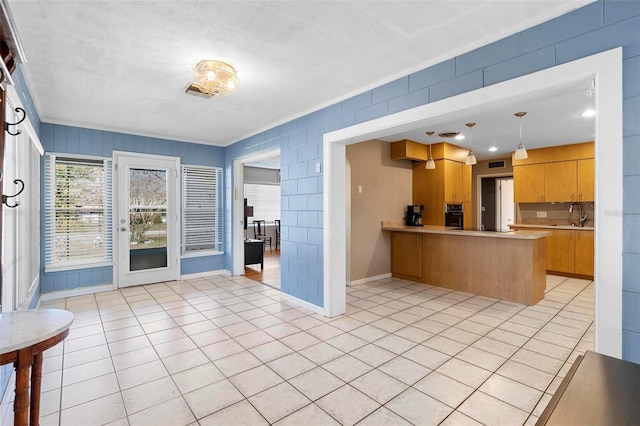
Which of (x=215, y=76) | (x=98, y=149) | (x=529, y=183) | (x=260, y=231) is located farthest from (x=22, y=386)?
(x=260, y=231)

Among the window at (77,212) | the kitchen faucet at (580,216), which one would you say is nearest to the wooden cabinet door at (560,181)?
the kitchen faucet at (580,216)

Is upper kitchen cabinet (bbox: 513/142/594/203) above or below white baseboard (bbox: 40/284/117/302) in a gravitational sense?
above

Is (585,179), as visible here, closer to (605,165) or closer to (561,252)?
(561,252)

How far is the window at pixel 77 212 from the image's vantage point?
4.42 metres

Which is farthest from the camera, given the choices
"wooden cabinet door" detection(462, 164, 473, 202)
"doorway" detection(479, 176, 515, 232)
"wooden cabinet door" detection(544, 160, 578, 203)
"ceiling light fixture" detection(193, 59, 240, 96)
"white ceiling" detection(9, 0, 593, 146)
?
"doorway" detection(479, 176, 515, 232)

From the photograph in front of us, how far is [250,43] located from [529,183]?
6.47 m

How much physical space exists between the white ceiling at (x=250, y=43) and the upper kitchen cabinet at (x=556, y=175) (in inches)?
190

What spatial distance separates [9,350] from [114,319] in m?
2.92

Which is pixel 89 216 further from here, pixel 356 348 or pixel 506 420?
pixel 506 420

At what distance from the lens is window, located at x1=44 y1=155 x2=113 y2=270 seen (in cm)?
442

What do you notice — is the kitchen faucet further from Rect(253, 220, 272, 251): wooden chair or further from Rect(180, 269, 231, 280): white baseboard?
Rect(253, 220, 272, 251): wooden chair

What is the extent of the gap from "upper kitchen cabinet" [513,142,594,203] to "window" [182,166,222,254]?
631 centimetres

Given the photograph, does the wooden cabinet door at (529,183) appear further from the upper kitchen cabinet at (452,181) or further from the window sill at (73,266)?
the window sill at (73,266)

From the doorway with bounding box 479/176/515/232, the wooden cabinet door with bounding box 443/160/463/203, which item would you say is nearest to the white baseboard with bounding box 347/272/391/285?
the wooden cabinet door with bounding box 443/160/463/203
